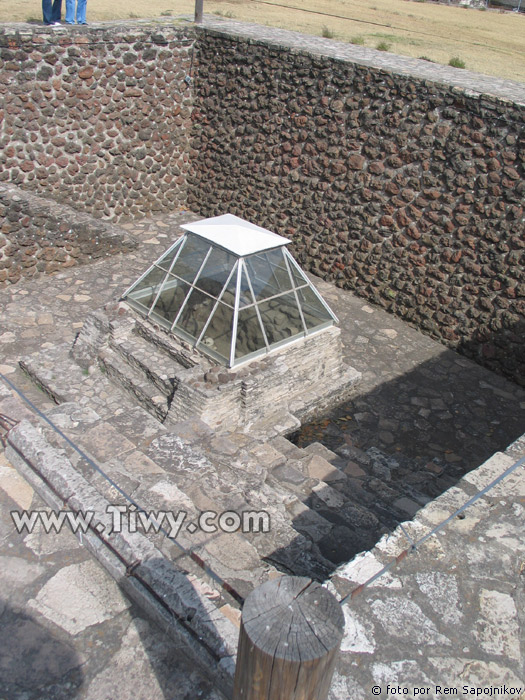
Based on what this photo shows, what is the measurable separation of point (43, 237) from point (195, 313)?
3424 millimetres

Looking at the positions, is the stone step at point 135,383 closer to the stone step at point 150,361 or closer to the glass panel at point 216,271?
the stone step at point 150,361

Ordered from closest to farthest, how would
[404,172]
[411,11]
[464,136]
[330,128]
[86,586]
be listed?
[86,586], [464,136], [404,172], [330,128], [411,11]

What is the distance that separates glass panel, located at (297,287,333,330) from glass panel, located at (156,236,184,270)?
1375 mm

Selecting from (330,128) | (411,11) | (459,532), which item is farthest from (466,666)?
(411,11)

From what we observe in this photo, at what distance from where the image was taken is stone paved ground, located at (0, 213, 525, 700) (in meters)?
3.08

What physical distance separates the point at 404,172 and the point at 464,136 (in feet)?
2.92

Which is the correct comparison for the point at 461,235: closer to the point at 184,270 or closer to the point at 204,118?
the point at 184,270

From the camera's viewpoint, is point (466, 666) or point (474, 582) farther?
point (474, 582)

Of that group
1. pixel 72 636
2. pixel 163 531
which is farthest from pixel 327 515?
pixel 72 636

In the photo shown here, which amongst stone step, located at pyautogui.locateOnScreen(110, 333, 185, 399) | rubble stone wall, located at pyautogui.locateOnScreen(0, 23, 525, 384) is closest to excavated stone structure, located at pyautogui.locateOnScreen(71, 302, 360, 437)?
stone step, located at pyautogui.locateOnScreen(110, 333, 185, 399)

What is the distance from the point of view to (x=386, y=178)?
27.4 ft

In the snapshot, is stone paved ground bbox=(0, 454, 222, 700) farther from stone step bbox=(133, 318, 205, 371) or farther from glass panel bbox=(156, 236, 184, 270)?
glass panel bbox=(156, 236, 184, 270)

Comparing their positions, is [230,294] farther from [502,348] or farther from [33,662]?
[33,662]

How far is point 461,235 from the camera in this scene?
7.81 m
